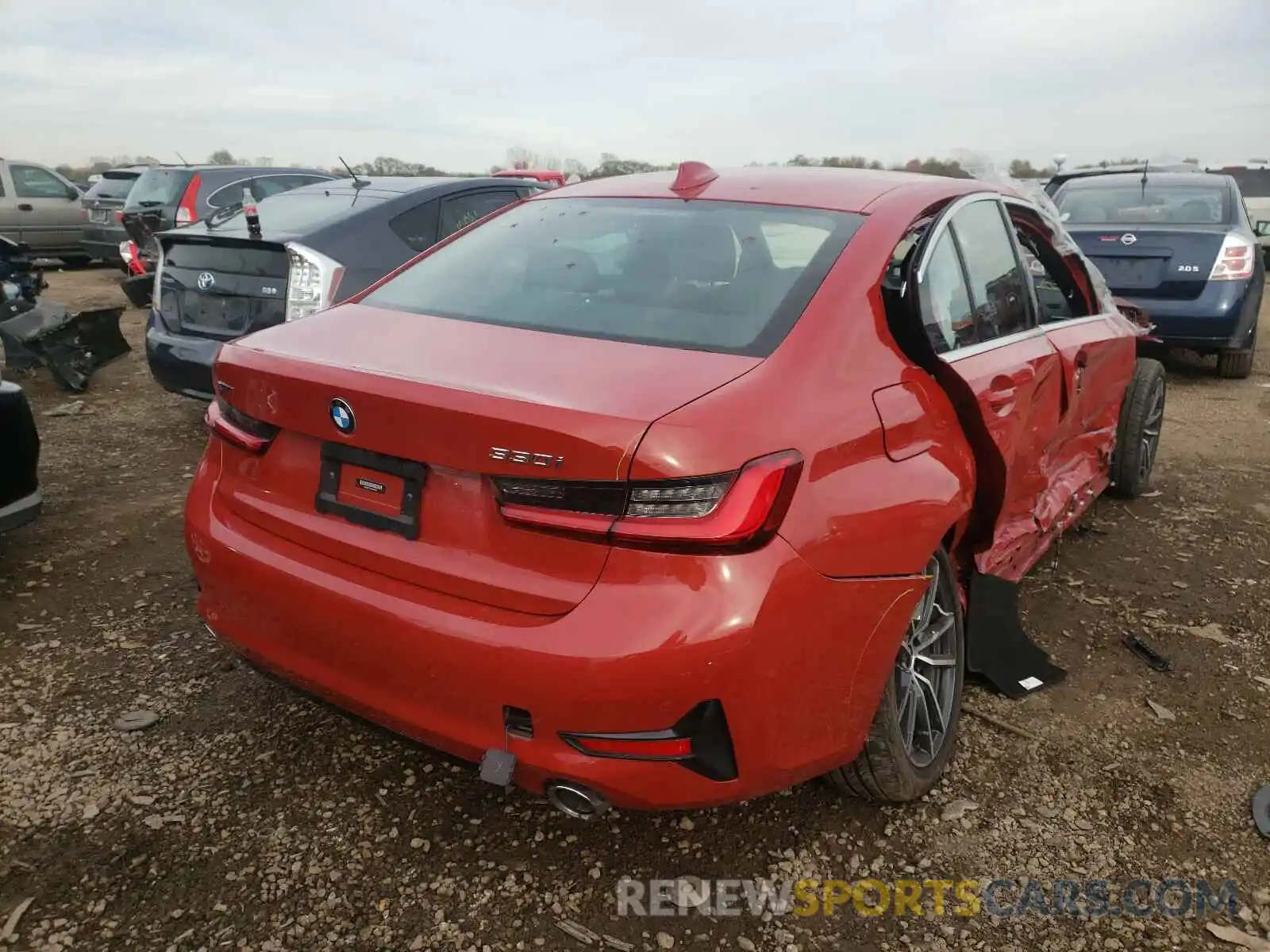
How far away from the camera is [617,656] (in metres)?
1.76

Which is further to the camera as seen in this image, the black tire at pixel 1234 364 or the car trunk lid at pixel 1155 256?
the black tire at pixel 1234 364

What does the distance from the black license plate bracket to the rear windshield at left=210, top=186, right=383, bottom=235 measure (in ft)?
11.1

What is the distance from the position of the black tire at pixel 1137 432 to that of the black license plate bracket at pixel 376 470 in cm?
376

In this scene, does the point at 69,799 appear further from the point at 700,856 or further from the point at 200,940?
the point at 700,856

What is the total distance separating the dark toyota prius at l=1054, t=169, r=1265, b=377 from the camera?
7.10m

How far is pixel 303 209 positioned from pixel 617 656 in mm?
4573

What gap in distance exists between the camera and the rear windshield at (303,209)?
5.21 meters

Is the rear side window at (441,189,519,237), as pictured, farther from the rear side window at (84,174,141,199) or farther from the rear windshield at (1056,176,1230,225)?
the rear side window at (84,174,141,199)

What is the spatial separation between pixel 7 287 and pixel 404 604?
6.80 m

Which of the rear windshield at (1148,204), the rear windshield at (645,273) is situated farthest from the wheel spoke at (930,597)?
the rear windshield at (1148,204)

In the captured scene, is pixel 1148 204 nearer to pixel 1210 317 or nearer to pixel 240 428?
pixel 1210 317

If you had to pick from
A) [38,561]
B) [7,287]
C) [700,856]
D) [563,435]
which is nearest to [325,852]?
[700,856]

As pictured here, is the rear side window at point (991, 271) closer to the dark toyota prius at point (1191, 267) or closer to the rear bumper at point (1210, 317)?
the dark toyota prius at point (1191, 267)

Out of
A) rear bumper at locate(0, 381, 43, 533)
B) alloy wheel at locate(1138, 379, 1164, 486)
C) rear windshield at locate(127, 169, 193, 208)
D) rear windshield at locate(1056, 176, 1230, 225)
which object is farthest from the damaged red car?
rear windshield at locate(127, 169, 193, 208)
